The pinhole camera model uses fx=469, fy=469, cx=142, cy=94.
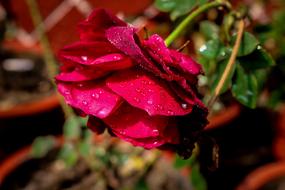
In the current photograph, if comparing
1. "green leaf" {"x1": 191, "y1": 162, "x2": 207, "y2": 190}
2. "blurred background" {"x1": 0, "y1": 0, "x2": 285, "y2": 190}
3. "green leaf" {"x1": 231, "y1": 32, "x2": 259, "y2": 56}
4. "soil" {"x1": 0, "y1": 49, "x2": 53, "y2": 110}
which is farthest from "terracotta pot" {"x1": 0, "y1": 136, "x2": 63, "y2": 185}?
"green leaf" {"x1": 231, "y1": 32, "x2": 259, "y2": 56}

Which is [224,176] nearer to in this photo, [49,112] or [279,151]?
[279,151]

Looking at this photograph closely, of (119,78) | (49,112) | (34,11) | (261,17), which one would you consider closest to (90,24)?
(119,78)

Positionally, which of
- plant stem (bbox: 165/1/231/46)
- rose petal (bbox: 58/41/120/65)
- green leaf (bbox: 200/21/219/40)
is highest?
rose petal (bbox: 58/41/120/65)

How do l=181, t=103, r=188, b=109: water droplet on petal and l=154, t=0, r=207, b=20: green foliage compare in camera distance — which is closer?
l=181, t=103, r=188, b=109: water droplet on petal

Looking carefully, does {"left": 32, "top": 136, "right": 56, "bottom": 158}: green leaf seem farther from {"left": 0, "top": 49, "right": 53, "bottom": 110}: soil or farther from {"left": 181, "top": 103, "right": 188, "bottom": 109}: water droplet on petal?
{"left": 181, "top": 103, "right": 188, "bottom": 109}: water droplet on petal

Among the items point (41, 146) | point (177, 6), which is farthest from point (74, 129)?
point (177, 6)

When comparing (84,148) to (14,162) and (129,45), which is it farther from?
(129,45)
